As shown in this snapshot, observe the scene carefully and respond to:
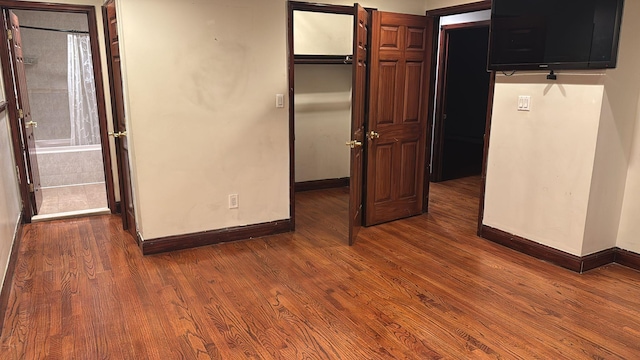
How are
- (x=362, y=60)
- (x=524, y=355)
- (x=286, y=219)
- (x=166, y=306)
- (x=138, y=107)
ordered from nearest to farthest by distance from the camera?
(x=524, y=355), (x=166, y=306), (x=138, y=107), (x=362, y=60), (x=286, y=219)

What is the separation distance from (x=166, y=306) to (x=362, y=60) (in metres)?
2.43

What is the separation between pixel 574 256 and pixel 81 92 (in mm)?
7001

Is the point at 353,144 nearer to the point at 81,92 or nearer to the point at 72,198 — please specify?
the point at 72,198

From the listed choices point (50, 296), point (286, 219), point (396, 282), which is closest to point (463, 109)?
point (286, 219)

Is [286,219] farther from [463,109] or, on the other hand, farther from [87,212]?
[463,109]

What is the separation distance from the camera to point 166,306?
275 cm

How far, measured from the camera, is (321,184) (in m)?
5.70

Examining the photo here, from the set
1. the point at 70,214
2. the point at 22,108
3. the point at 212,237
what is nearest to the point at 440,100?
the point at 212,237

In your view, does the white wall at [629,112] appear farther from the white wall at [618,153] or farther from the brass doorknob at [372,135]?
Result: the brass doorknob at [372,135]

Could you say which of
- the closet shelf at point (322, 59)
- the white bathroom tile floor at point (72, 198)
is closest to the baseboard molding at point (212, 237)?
the white bathroom tile floor at point (72, 198)

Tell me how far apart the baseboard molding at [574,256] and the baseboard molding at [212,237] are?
2.01 m

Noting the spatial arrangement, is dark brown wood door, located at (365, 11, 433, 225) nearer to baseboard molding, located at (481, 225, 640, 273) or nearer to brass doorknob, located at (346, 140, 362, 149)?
brass doorknob, located at (346, 140, 362, 149)

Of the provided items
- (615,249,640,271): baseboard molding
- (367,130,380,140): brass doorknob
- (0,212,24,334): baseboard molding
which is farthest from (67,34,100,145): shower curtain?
(615,249,640,271): baseboard molding

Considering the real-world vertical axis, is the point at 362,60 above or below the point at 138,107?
above
